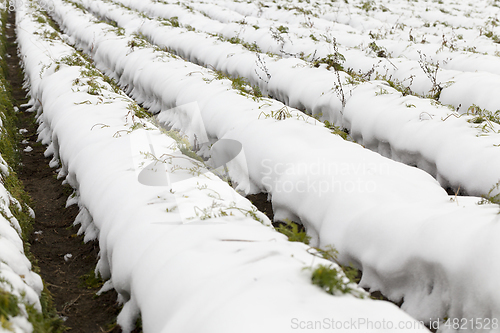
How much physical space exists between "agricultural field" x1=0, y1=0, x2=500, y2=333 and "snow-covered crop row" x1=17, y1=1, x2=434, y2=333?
1cm

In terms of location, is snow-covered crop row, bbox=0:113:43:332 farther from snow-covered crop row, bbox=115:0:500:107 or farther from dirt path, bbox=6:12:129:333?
snow-covered crop row, bbox=115:0:500:107

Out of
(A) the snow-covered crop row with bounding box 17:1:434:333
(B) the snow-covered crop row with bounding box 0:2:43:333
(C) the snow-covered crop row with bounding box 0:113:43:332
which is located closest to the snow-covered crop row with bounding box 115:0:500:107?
(A) the snow-covered crop row with bounding box 17:1:434:333

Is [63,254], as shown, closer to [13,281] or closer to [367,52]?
[13,281]

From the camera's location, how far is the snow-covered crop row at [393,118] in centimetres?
408

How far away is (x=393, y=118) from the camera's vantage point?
511 centimetres

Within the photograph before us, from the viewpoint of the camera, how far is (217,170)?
507 cm

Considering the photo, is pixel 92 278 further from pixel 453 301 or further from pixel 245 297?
pixel 453 301

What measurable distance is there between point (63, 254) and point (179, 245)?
194 cm

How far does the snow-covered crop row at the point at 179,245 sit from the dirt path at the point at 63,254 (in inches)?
7.4

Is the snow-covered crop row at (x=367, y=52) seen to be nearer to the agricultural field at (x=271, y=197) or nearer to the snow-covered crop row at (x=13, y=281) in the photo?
the agricultural field at (x=271, y=197)

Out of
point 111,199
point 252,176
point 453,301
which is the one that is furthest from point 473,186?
point 111,199

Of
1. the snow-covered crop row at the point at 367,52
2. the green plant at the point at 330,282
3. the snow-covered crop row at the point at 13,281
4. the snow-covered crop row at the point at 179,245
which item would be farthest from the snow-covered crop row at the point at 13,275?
the snow-covered crop row at the point at 367,52

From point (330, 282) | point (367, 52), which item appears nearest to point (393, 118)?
point (330, 282)

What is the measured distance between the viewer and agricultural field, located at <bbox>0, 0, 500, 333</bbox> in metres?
2.24
